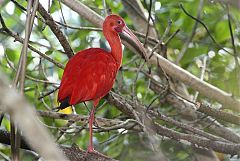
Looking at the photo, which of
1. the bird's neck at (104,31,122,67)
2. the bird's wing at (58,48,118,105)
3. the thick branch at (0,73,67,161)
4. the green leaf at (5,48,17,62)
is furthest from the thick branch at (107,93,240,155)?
the thick branch at (0,73,67,161)

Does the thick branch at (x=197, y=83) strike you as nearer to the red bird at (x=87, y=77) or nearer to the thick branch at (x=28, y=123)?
the red bird at (x=87, y=77)

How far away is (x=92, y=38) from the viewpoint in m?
4.57

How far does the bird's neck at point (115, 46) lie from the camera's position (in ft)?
9.36

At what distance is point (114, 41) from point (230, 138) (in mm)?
1267

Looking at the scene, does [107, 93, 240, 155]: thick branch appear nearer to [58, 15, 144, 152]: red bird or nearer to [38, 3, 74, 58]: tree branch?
[58, 15, 144, 152]: red bird

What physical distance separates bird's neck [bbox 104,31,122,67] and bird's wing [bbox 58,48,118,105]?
131mm

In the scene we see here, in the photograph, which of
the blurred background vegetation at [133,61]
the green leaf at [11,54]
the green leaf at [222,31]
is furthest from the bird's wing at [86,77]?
the green leaf at [222,31]

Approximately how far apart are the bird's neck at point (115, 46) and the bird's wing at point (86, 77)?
0.13 metres

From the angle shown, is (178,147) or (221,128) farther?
(178,147)

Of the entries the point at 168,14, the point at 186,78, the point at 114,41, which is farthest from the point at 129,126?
the point at 168,14

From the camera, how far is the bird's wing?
2.55m

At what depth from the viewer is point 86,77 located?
103 inches

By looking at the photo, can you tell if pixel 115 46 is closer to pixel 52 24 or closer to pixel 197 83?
pixel 52 24

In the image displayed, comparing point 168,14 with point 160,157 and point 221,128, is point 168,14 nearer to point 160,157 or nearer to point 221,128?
point 221,128
